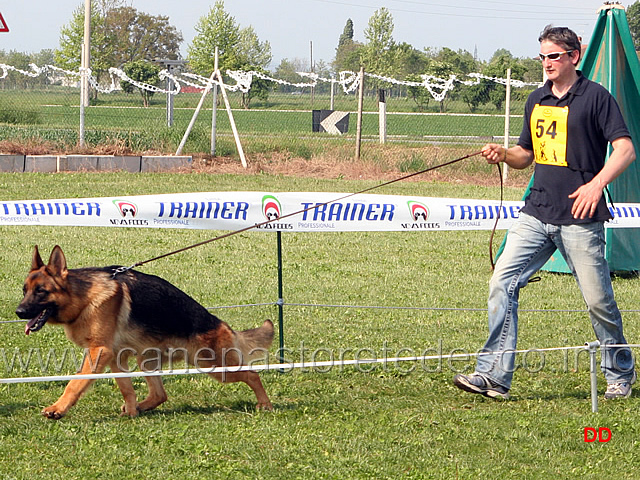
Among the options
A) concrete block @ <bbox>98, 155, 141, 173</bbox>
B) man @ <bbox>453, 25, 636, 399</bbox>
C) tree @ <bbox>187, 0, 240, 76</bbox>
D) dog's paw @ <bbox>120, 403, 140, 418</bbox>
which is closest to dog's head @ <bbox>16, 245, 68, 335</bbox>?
dog's paw @ <bbox>120, 403, 140, 418</bbox>

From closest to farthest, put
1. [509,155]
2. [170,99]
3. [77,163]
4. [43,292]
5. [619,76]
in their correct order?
[43,292]
[509,155]
[619,76]
[77,163]
[170,99]

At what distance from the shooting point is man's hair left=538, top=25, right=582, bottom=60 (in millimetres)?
5086

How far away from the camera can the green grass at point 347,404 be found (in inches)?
165

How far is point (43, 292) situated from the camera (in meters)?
4.63

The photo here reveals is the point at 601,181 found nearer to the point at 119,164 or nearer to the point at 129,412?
the point at 129,412

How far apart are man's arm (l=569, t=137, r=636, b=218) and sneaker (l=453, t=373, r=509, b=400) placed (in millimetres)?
1147

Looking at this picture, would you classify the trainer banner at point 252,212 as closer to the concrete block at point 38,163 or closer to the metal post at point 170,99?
the concrete block at point 38,163

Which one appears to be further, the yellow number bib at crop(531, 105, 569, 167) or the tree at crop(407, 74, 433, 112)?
the tree at crop(407, 74, 433, 112)

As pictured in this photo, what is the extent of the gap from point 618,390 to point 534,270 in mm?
909

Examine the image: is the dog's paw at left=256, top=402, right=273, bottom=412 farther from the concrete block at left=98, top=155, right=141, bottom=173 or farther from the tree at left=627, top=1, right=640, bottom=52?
the tree at left=627, top=1, right=640, bottom=52

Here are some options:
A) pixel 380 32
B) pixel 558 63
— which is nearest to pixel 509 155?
pixel 558 63

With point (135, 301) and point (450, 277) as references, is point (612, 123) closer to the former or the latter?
point (135, 301)

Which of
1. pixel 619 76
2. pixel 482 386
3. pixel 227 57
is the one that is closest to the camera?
pixel 482 386

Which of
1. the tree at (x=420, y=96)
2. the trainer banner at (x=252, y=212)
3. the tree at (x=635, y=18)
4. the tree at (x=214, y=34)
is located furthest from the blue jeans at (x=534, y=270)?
the tree at (x=635, y=18)
